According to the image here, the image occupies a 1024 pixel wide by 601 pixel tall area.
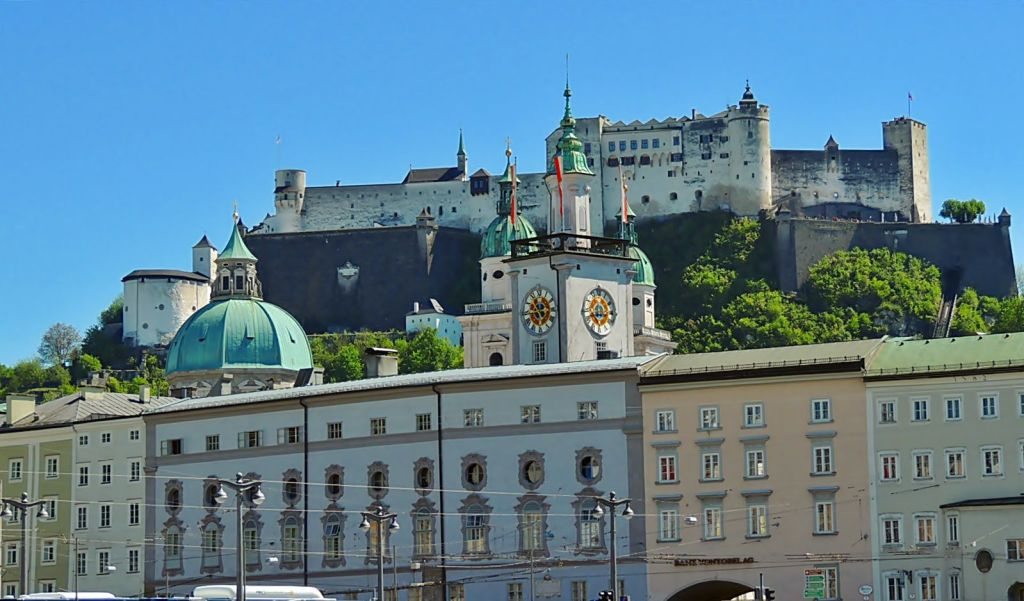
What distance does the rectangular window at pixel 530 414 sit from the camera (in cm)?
9562

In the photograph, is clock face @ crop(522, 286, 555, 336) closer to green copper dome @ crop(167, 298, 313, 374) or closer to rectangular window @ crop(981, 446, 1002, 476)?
rectangular window @ crop(981, 446, 1002, 476)

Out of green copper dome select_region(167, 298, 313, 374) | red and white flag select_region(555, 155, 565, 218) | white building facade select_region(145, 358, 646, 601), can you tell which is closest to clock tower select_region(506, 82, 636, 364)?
red and white flag select_region(555, 155, 565, 218)

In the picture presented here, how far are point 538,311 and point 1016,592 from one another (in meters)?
33.6

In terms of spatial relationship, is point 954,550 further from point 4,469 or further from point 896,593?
point 4,469

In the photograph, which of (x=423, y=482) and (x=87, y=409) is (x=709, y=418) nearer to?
(x=423, y=482)

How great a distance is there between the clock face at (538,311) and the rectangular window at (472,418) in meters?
15.3

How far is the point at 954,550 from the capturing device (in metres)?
85.9

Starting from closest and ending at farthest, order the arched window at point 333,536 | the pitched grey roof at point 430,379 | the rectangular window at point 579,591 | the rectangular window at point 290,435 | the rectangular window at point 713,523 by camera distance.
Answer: the rectangular window at point 713,523
the rectangular window at point 579,591
the pitched grey roof at point 430,379
the arched window at point 333,536
the rectangular window at point 290,435

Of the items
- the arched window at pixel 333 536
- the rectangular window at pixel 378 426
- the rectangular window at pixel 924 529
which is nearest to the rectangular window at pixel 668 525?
the rectangular window at pixel 924 529

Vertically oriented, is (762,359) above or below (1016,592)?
above

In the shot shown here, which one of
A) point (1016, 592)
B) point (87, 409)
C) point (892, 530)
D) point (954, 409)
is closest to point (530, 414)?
point (892, 530)

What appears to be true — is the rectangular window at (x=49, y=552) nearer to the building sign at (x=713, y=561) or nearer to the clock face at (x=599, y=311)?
the clock face at (x=599, y=311)

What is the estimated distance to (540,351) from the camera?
11194cm

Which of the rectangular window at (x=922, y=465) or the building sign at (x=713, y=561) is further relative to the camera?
the building sign at (x=713, y=561)
